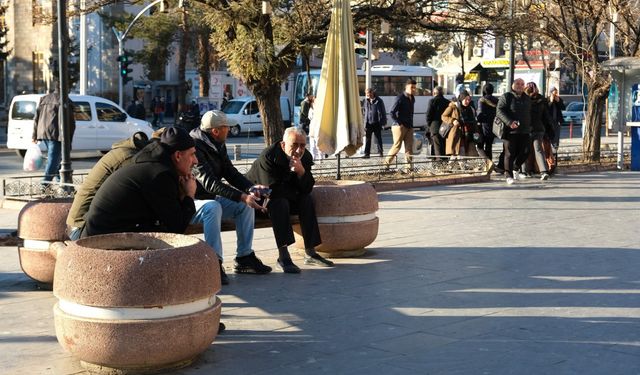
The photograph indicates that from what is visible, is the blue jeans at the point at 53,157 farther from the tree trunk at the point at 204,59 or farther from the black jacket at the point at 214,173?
the tree trunk at the point at 204,59

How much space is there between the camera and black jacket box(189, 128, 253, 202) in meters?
8.20

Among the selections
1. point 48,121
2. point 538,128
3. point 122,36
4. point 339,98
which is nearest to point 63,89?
point 48,121

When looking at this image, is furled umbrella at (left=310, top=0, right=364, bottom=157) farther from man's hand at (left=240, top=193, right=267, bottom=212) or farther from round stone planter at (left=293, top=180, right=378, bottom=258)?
man's hand at (left=240, top=193, right=267, bottom=212)

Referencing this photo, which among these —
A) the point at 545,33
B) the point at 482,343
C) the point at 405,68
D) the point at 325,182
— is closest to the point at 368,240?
the point at 325,182

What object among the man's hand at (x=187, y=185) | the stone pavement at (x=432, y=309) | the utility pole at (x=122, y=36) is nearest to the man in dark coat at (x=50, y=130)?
the utility pole at (x=122, y=36)

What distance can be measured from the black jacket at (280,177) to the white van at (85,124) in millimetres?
17038

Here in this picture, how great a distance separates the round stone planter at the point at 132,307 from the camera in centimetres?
556

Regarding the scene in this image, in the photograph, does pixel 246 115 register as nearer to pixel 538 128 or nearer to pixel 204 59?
pixel 204 59

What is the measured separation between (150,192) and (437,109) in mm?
12706

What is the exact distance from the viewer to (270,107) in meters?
17.0

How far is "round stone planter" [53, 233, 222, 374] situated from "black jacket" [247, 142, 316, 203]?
3121mm

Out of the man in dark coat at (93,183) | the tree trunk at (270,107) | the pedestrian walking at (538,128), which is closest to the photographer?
the man in dark coat at (93,183)

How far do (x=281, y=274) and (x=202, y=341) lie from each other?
304 cm

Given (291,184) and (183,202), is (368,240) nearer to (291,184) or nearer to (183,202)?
(291,184)
